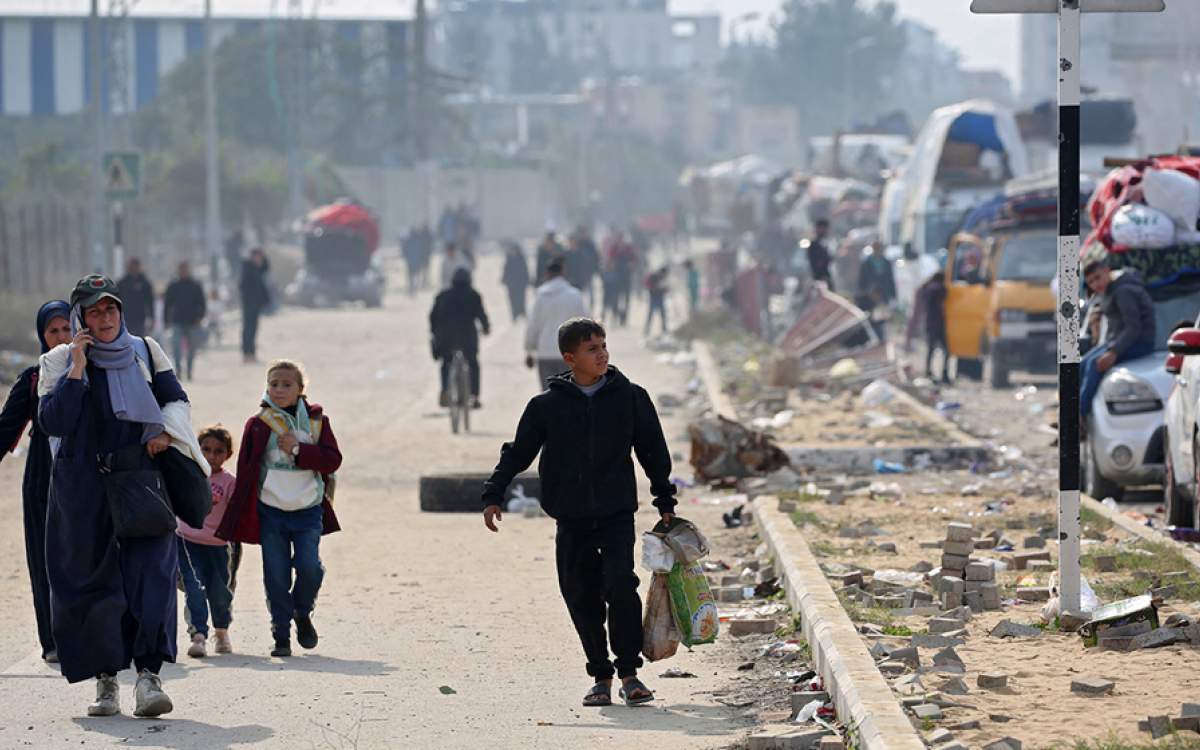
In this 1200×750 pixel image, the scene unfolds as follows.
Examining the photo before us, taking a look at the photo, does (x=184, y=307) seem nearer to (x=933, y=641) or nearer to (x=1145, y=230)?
(x=1145, y=230)

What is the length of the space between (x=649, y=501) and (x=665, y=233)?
251ft

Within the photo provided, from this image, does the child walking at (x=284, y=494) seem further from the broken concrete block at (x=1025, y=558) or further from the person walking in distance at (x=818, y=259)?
the person walking in distance at (x=818, y=259)

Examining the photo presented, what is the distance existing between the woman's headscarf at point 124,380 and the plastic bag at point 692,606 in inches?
78.0

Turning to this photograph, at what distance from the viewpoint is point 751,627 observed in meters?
10.3

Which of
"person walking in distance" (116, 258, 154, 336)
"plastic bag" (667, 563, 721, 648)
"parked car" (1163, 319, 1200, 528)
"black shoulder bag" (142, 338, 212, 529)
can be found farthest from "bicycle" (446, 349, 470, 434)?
"plastic bag" (667, 563, 721, 648)

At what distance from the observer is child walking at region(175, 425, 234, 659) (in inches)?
388

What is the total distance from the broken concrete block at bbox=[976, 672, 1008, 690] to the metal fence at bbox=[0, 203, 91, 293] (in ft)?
108

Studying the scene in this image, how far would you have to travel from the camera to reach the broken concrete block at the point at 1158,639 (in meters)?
8.64

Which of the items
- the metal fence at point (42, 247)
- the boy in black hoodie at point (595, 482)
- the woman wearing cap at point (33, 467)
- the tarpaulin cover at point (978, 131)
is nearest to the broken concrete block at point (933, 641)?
the boy in black hoodie at point (595, 482)

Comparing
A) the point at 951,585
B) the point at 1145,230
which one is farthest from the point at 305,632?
the point at 1145,230

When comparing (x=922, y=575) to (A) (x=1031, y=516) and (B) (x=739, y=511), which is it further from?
(B) (x=739, y=511)

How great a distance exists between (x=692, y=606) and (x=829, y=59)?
149 meters

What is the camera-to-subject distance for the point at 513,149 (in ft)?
438

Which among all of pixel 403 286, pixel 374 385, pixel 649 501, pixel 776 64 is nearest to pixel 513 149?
pixel 776 64
